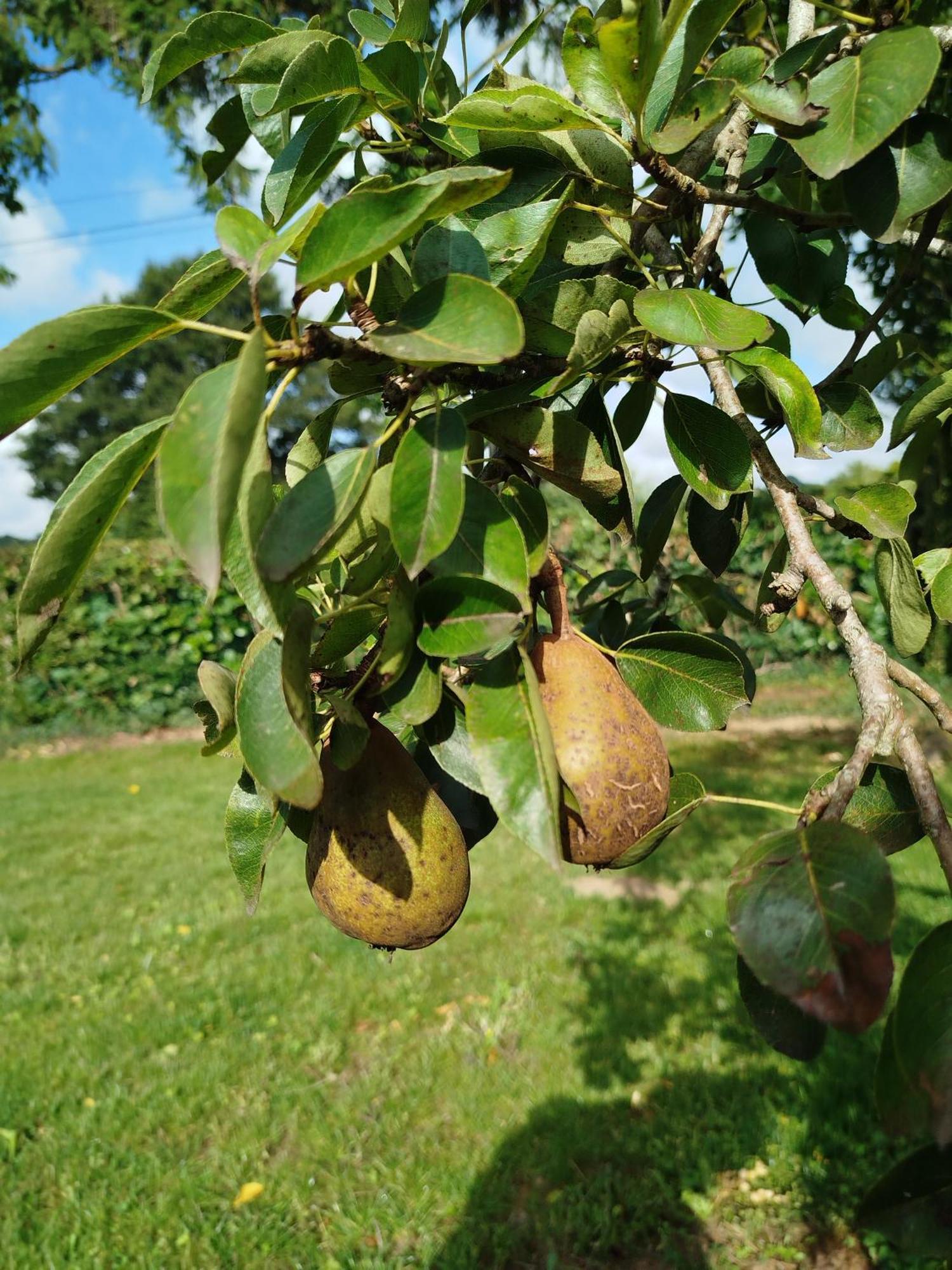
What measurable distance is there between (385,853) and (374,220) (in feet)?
1.84

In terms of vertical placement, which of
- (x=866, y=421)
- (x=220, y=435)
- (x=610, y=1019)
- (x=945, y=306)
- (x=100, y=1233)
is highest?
(x=220, y=435)

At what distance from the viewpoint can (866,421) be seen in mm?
1086

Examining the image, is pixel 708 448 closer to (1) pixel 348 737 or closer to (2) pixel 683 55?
(2) pixel 683 55

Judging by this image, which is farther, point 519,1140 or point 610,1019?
point 610,1019

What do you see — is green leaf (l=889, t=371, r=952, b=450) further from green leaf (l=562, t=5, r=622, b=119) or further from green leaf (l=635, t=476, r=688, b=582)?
green leaf (l=562, t=5, r=622, b=119)

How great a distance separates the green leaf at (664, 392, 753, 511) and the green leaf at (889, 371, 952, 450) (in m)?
0.31

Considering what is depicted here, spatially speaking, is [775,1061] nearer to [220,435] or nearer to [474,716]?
[474,716]

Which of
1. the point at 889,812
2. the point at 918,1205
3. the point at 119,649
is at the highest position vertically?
the point at 889,812

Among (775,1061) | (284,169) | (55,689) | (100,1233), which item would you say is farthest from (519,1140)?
(55,689)

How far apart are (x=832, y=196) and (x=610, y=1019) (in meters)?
3.14

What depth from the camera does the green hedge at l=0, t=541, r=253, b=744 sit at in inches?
358

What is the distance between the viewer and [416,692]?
0.79m

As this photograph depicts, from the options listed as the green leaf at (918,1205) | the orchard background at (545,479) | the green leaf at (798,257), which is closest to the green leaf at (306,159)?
the orchard background at (545,479)

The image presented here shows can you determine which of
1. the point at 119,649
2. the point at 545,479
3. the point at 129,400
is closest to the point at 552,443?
the point at 545,479
